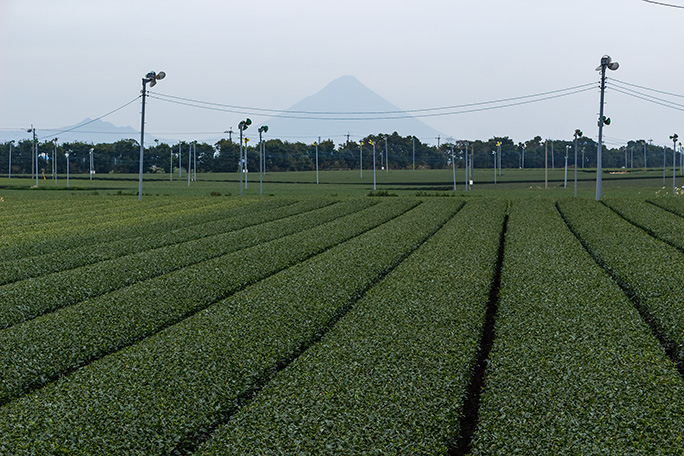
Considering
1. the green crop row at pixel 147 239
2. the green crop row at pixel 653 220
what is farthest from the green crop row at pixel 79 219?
the green crop row at pixel 653 220

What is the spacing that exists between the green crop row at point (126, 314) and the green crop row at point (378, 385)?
3.15 metres

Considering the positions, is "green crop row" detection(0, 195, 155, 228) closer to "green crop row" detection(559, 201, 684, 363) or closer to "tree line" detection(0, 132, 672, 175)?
"green crop row" detection(559, 201, 684, 363)

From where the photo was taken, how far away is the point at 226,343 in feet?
32.0

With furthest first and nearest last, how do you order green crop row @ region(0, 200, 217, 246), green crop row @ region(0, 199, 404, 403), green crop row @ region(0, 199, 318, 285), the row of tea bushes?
the row of tea bushes
green crop row @ region(0, 200, 217, 246)
green crop row @ region(0, 199, 318, 285)
green crop row @ region(0, 199, 404, 403)

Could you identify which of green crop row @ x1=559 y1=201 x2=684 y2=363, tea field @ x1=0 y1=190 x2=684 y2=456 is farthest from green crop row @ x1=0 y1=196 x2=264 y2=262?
green crop row @ x1=559 y1=201 x2=684 y2=363

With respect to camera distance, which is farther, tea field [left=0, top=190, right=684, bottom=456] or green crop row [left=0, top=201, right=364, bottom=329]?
green crop row [left=0, top=201, right=364, bottom=329]

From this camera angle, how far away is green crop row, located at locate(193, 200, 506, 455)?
6.53 m

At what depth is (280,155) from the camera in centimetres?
14538

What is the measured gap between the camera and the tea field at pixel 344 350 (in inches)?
266

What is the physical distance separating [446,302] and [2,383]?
7420 mm

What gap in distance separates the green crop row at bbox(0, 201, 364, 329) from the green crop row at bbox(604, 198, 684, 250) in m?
13.4

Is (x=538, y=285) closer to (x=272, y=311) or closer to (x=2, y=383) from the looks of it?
(x=272, y=311)

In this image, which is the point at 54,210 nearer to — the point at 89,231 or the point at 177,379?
the point at 89,231

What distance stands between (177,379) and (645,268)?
38.9 feet
